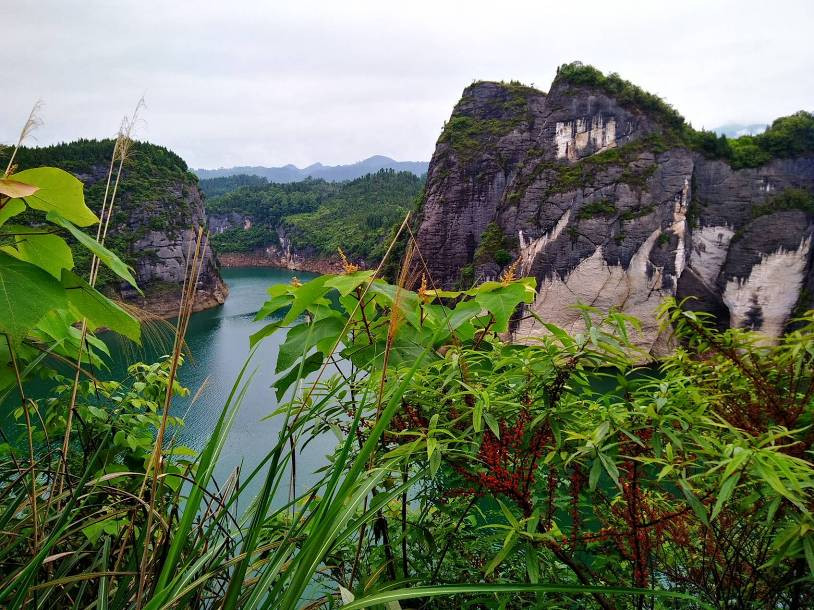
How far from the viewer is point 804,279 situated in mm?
19219

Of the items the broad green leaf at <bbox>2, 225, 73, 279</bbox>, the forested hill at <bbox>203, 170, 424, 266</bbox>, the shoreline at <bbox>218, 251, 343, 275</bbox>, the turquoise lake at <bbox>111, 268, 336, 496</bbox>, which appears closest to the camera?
the broad green leaf at <bbox>2, 225, 73, 279</bbox>

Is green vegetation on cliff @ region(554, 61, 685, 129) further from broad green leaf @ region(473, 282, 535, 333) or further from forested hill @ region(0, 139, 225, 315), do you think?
broad green leaf @ region(473, 282, 535, 333)

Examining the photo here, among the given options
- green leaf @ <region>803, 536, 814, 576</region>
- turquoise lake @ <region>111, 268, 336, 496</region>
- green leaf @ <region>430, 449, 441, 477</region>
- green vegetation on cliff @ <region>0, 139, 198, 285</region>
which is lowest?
turquoise lake @ <region>111, 268, 336, 496</region>

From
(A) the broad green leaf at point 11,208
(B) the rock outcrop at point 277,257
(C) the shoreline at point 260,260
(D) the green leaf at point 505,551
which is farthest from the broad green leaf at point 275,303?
(C) the shoreline at point 260,260

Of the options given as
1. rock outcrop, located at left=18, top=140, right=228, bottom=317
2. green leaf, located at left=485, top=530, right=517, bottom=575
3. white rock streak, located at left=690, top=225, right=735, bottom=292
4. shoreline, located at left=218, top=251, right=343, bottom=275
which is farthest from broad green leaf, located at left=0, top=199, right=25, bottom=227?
shoreline, located at left=218, top=251, right=343, bottom=275

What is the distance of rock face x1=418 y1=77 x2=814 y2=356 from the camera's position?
19453mm

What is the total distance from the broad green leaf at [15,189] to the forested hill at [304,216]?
43.6 metres

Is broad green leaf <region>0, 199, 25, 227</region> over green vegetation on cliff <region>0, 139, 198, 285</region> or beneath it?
beneath

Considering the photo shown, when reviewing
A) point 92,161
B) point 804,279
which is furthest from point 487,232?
point 92,161

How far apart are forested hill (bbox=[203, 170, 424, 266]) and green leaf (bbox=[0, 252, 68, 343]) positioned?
143 feet

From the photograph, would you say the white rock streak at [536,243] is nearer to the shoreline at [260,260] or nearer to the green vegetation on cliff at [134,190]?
the green vegetation on cliff at [134,190]

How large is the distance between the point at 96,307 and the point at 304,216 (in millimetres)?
62386

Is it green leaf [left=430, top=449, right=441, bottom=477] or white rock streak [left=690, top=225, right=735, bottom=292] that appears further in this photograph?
white rock streak [left=690, top=225, right=735, bottom=292]

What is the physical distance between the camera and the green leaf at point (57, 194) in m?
0.70
